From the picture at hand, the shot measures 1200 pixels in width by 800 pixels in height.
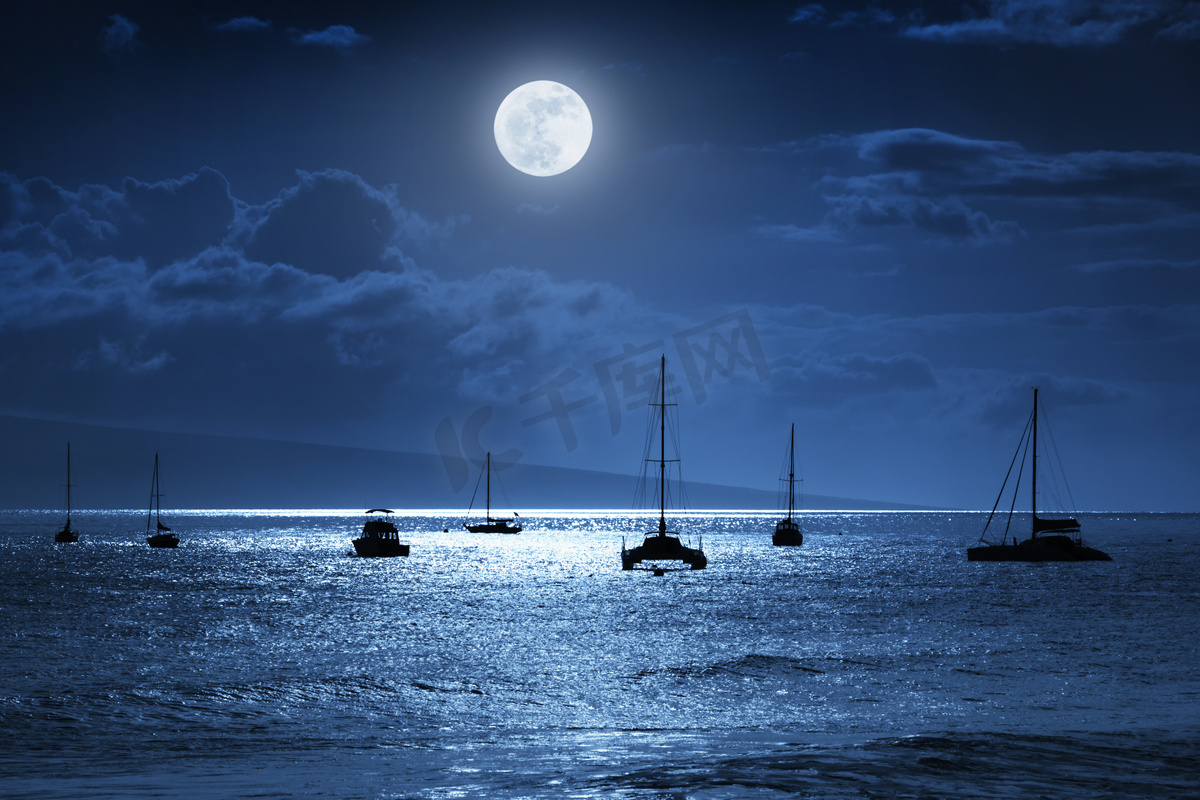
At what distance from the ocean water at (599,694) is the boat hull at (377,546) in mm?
54313

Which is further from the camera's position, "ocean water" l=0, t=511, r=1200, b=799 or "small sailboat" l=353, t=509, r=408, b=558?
"small sailboat" l=353, t=509, r=408, b=558

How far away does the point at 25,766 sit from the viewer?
79.4ft

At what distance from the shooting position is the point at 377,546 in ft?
469

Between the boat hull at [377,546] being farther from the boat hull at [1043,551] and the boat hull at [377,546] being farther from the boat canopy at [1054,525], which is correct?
the boat canopy at [1054,525]

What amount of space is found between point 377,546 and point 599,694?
111 m

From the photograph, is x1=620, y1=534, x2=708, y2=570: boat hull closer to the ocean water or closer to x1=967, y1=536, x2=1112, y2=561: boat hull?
the ocean water

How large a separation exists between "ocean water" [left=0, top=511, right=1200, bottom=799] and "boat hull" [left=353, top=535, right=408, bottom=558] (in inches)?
2138

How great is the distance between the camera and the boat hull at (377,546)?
461ft

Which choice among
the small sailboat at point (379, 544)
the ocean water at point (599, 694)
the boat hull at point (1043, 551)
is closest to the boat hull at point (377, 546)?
the small sailboat at point (379, 544)

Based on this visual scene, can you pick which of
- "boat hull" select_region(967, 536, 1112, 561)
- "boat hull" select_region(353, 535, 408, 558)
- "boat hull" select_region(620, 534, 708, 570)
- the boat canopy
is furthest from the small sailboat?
the boat canopy

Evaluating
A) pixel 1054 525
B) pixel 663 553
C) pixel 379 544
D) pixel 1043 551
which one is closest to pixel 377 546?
pixel 379 544

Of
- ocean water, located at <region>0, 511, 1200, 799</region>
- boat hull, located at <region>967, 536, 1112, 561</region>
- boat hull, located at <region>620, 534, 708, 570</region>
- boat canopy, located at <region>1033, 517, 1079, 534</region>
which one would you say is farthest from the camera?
boat canopy, located at <region>1033, 517, 1079, 534</region>

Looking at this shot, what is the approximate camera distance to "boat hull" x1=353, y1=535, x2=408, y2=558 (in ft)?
461

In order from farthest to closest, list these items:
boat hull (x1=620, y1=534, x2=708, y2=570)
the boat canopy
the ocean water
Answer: the boat canopy < boat hull (x1=620, y1=534, x2=708, y2=570) < the ocean water
